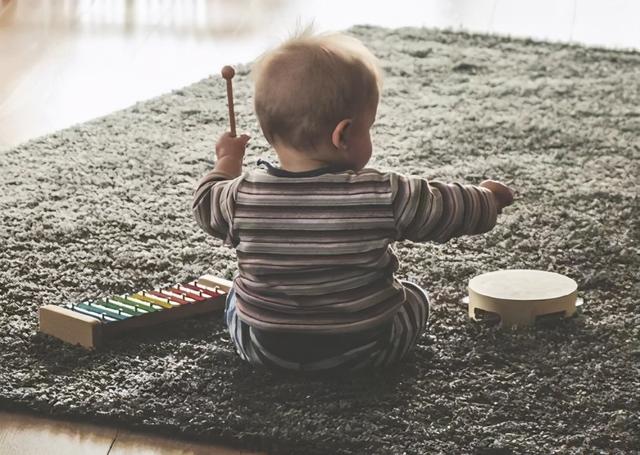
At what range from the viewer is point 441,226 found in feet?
4.40

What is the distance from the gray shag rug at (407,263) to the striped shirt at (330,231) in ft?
0.27

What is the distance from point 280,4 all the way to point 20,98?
3.48 feet

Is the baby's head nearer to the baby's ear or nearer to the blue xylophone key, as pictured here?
the baby's ear

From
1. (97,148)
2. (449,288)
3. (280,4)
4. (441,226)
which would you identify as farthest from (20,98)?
(441,226)

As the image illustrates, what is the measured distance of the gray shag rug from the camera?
4.19 feet

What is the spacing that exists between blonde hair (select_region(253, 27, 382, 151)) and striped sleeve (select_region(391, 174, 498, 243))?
0.33 ft

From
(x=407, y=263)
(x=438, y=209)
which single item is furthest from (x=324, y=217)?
(x=407, y=263)

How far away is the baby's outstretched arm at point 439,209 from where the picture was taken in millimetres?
1314

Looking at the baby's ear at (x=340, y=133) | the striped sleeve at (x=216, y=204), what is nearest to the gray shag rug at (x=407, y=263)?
the striped sleeve at (x=216, y=204)

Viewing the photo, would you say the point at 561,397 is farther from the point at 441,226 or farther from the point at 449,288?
the point at 449,288

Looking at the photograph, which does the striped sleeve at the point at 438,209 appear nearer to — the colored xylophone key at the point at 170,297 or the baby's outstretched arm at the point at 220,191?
the baby's outstretched arm at the point at 220,191

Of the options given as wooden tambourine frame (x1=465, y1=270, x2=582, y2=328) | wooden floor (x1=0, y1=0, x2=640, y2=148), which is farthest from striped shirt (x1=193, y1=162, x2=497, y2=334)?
wooden floor (x1=0, y1=0, x2=640, y2=148)

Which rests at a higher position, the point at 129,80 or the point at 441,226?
the point at 441,226

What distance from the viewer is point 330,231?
1.32 meters
